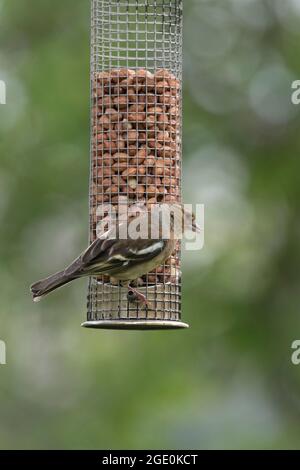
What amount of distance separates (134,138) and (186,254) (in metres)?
5.66

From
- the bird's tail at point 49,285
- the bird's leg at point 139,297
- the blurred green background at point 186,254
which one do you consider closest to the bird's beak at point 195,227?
the bird's leg at point 139,297

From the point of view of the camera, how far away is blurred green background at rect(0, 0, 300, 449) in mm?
19562

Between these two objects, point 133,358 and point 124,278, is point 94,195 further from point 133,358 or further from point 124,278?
point 133,358

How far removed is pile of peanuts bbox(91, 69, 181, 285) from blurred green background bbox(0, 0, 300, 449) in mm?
4979

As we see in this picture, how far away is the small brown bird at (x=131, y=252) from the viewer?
43.3 feet

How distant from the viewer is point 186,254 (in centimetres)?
1948

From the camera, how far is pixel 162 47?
14.4 m

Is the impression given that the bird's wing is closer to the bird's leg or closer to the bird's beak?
the bird's beak

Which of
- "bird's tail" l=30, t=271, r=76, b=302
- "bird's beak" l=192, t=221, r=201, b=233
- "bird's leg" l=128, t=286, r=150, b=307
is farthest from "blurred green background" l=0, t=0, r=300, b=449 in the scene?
"bird's tail" l=30, t=271, r=76, b=302

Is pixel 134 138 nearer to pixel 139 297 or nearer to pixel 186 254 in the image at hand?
pixel 139 297

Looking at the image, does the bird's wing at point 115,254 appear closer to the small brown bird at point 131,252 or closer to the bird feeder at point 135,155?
the small brown bird at point 131,252

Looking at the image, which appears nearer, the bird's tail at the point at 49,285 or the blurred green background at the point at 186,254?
the bird's tail at the point at 49,285

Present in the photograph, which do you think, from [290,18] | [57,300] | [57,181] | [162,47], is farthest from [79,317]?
[162,47]

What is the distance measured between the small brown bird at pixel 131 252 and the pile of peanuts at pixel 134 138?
0.40 m
